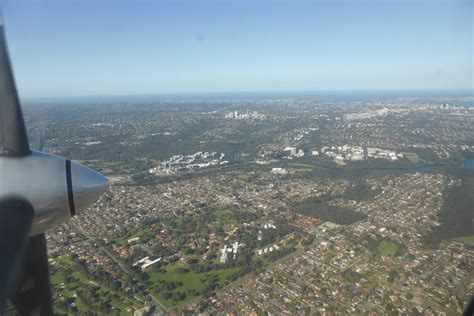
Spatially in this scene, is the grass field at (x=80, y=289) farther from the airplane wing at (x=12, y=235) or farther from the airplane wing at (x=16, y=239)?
the airplane wing at (x=12, y=235)

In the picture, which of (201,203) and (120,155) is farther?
(120,155)

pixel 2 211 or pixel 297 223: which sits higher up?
pixel 2 211

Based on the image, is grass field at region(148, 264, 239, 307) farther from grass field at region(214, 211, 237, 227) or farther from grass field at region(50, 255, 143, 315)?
grass field at region(214, 211, 237, 227)

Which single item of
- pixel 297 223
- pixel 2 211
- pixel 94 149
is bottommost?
pixel 297 223

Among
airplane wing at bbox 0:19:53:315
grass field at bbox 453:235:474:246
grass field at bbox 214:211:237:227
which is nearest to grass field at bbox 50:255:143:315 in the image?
grass field at bbox 214:211:237:227

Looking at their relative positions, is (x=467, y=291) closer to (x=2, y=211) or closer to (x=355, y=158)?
(x=2, y=211)

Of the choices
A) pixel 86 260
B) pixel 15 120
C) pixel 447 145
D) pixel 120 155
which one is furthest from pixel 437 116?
pixel 15 120

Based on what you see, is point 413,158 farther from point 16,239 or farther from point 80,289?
point 16,239
